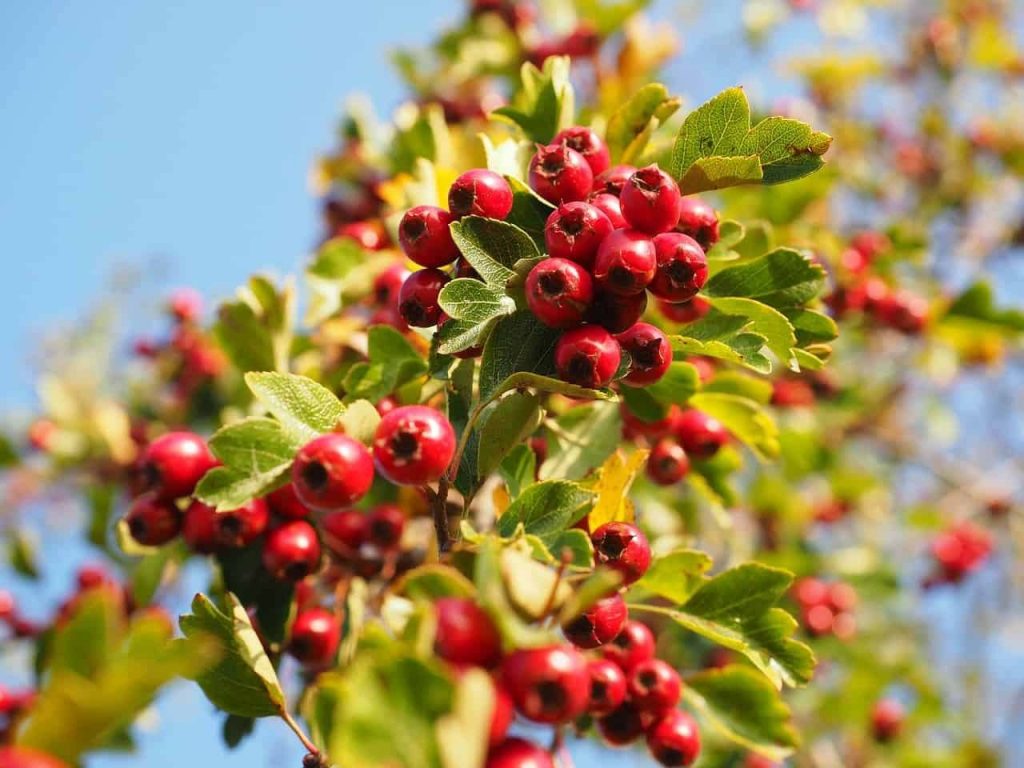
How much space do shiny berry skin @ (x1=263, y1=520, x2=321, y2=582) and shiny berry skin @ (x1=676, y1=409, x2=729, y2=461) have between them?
855 millimetres

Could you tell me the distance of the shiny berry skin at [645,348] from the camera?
135 cm

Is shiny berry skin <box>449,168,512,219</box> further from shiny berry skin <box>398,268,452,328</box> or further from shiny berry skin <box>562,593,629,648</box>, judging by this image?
shiny berry skin <box>562,593,629,648</box>

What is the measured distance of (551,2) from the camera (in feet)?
11.6

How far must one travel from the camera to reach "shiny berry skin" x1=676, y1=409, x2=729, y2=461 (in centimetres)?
198

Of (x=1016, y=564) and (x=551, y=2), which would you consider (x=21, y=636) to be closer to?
(x=551, y=2)

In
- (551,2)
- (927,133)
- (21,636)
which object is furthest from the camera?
(927,133)

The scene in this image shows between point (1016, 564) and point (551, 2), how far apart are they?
4.60 meters

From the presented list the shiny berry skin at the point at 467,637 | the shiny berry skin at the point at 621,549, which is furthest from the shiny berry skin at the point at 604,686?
the shiny berry skin at the point at 467,637

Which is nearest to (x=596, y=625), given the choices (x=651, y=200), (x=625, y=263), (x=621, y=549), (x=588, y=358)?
(x=621, y=549)

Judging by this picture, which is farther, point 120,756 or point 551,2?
point 551,2

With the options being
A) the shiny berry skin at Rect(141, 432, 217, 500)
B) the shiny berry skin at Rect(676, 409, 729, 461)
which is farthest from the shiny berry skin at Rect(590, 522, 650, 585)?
the shiny berry skin at Rect(141, 432, 217, 500)

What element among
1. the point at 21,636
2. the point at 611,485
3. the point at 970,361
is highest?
the point at 611,485

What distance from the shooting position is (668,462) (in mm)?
1967

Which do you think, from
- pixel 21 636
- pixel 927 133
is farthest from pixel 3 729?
pixel 927 133
